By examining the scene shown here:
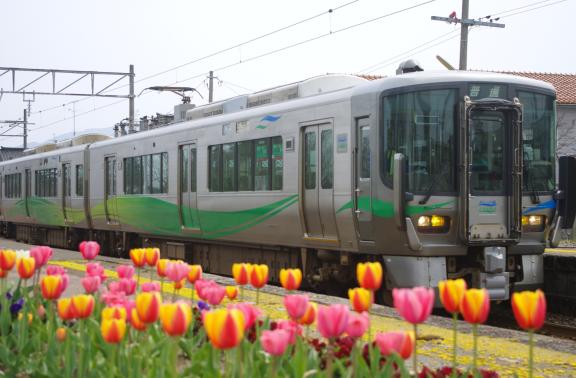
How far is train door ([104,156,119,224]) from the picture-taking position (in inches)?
773

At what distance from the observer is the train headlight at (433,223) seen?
10281mm

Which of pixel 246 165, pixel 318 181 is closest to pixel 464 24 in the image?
pixel 246 165

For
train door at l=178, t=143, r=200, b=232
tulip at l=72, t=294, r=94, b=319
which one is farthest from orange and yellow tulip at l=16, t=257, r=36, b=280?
train door at l=178, t=143, r=200, b=232

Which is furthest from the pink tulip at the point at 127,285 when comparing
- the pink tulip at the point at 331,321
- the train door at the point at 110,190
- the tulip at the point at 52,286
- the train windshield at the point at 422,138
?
the train door at the point at 110,190

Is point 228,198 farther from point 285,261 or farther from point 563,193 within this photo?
point 563,193

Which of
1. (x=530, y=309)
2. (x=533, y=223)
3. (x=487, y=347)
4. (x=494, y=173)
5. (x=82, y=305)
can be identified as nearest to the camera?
(x=530, y=309)

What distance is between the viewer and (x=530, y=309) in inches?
95.0

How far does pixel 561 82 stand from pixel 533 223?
129 feet

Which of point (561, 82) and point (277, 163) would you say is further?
point (561, 82)

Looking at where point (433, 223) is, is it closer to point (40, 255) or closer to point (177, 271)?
point (40, 255)

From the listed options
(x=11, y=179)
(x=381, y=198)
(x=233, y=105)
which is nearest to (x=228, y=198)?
(x=233, y=105)

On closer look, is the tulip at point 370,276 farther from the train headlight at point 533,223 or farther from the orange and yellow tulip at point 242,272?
the train headlight at point 533,223

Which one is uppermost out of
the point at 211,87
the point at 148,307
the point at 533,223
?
the point at 211,87

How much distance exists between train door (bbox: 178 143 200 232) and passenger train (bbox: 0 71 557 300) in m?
1.07
